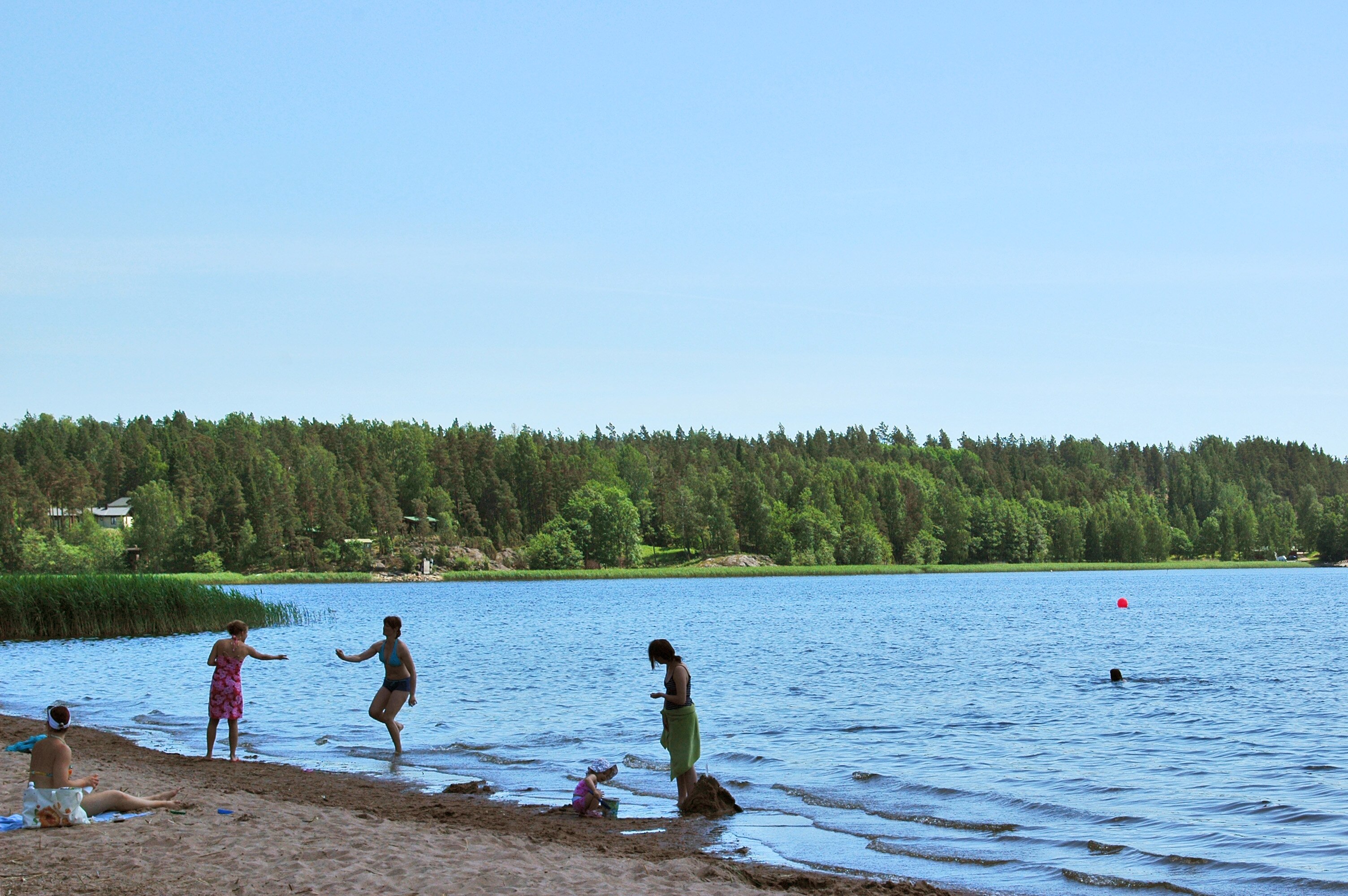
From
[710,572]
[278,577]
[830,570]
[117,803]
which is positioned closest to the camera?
[117,803]

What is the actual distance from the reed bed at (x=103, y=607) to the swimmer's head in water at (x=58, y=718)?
31.6 metres

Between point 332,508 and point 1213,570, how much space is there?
384 ft

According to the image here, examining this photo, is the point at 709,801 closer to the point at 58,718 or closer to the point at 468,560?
the point at 58,718

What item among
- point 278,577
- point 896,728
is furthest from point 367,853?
point 278,577

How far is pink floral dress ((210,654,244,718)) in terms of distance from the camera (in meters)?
16.4

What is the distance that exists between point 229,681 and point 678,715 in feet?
23.7

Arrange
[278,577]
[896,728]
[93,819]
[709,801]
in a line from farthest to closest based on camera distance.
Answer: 1. [278,577]
2. [896,728]
3. [709,801]
4. [93,819]

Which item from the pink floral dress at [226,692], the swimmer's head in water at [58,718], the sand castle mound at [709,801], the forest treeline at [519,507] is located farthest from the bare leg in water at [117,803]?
the forest treeline at [519,507]

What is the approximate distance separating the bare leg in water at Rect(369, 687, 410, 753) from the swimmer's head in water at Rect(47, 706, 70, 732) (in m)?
7.08

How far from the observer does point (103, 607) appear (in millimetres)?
40062

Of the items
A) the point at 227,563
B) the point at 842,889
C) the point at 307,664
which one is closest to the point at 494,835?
the point at 842,889

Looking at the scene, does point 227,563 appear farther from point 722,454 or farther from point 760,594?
point 722,454

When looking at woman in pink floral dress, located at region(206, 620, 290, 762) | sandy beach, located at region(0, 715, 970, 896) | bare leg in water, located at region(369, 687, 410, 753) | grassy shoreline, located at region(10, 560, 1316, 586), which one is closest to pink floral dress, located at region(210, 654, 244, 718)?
woman in pink floral dress, located at region(206, 620, 290, 762)

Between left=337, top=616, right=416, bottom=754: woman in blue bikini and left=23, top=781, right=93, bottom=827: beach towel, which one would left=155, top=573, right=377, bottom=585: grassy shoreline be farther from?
left=23, top=781, right=93, bottom=827: beach towel
